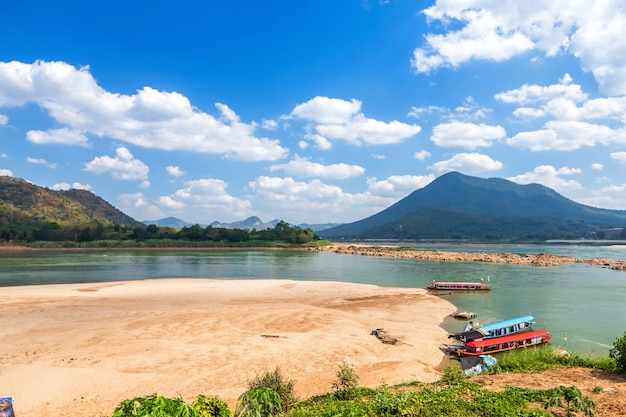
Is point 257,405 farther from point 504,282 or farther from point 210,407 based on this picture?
point 504,282

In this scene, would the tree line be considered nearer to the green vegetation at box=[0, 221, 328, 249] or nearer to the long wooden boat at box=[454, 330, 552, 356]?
the green vegetation at box=[0, 221, 328, 249]

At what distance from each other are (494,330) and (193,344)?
1018 inches

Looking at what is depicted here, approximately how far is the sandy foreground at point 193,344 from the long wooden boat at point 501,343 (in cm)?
230

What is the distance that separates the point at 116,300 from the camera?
4803 centimetres

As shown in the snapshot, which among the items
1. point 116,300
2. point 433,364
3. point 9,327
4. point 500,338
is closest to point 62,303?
point 116,300

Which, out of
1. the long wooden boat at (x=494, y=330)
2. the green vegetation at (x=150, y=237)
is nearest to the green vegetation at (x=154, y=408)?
the long wooden boat at (x=494, y=330)

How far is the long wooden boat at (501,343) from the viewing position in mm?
28144

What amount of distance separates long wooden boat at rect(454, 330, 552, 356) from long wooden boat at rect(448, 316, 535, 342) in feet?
2.71

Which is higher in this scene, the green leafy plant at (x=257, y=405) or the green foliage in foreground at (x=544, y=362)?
the green leafy plant at (x=257, y=405)

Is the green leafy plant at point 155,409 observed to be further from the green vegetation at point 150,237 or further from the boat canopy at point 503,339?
the green vegetation at point 150,237

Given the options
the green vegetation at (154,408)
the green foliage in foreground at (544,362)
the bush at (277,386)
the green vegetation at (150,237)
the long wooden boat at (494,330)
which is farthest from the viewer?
the green vegetation at (150,237)

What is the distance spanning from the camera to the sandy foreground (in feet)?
68.2

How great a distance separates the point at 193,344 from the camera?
28.4 m

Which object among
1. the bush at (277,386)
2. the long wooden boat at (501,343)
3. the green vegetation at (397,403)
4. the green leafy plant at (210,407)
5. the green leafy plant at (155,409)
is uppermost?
the green leafy plant at (155,409)
